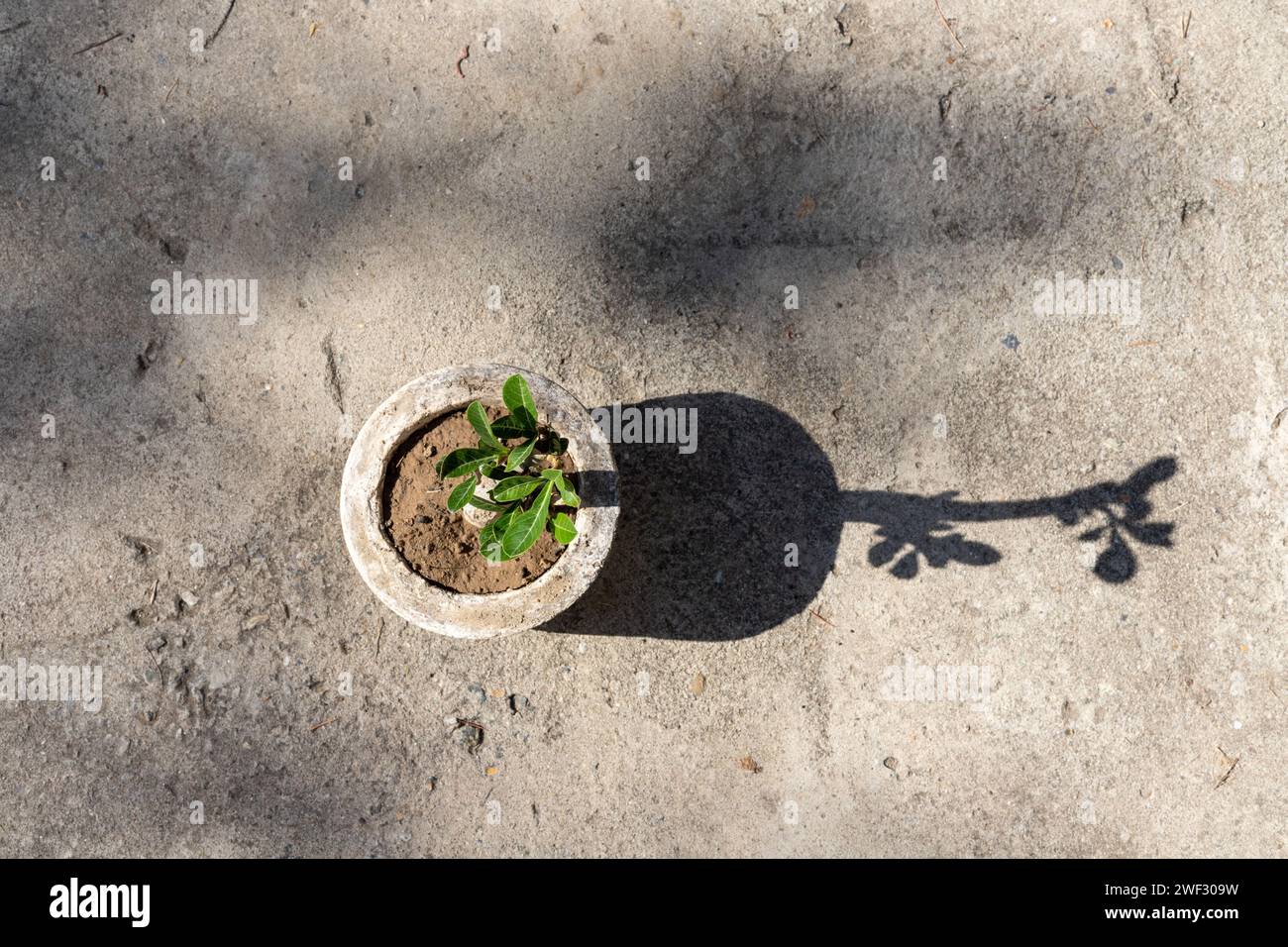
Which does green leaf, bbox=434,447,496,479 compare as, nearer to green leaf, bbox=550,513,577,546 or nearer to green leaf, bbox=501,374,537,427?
green leaf, bbox=501,374,537,427

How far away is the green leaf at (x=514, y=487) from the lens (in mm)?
2254

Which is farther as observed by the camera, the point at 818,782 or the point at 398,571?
the point at 818,782

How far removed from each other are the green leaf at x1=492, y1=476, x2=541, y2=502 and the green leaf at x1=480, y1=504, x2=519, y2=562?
0.19ft

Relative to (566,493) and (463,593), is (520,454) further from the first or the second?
(463,593)

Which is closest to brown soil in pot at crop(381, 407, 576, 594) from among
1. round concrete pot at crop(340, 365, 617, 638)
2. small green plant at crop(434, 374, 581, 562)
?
round concrete pot at crop(340, 365, 617, 638)

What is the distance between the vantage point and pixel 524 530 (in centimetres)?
224

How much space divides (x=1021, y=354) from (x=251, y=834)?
2866 millimetres

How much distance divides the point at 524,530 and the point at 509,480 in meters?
0.13

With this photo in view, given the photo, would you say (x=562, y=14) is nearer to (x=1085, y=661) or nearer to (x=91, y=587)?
(x=91, y=587)

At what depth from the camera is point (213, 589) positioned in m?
2.95

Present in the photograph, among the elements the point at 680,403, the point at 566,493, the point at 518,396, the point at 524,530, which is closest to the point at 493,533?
the point at 524,530

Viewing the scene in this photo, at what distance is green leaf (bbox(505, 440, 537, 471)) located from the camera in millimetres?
2244

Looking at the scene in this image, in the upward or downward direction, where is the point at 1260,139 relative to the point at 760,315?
upward
